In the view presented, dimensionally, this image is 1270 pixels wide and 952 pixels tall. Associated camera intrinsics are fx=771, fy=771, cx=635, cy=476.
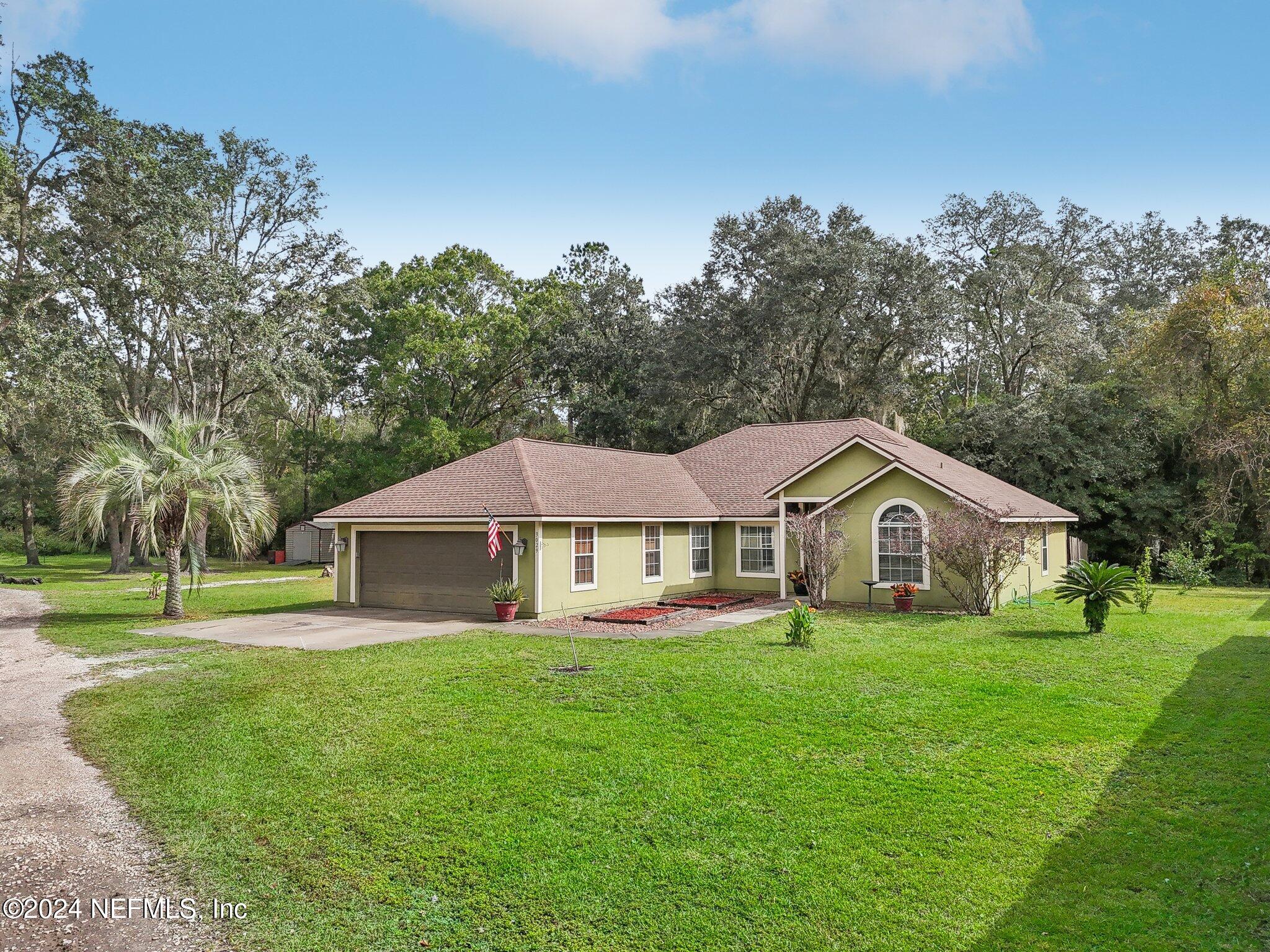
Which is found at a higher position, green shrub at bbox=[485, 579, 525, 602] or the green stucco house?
→ the green stucco house

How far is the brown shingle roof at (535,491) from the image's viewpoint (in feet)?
57.4

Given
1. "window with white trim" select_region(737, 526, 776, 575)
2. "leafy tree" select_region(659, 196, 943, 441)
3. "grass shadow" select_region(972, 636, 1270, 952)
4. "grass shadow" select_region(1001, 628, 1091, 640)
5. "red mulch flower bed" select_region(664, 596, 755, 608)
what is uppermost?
"leafy tree" select_region(659, 196, 943, 441)

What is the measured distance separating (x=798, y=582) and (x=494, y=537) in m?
8.94

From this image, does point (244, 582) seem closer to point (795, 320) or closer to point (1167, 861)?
point (795, 320)

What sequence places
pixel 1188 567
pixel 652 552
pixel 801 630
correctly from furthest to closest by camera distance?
1. pixel 1188 567
2. pixel 652 552
3. pixel 801 630

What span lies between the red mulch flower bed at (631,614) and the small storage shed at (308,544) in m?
26.7

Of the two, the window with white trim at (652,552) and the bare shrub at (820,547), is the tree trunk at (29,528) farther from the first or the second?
the bare shrub at (820,547)

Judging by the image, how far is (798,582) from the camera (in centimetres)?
2084

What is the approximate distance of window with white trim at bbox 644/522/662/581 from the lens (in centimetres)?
2011

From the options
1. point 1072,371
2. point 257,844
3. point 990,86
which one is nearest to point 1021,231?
point 1072,371

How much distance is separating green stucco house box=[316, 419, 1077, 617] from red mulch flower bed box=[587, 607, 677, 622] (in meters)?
0.68

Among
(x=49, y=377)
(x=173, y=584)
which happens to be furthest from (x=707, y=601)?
(x=49, y=377)

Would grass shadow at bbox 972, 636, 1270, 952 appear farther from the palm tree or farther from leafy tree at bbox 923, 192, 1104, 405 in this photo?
leafy tree at bbox 923, 192, 1104, 405

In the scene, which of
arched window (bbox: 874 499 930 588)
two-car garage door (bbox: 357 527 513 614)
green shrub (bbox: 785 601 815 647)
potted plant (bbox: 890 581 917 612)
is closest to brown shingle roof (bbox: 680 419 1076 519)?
arched window (bbox: 874 499 930 588)
